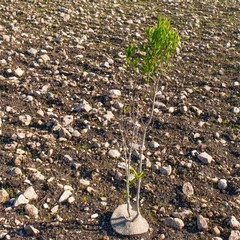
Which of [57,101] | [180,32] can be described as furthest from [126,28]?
[57,101]

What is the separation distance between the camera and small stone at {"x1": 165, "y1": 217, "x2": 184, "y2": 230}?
7.00m

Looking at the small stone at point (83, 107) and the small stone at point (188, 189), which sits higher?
the small stone at point (188, 189)

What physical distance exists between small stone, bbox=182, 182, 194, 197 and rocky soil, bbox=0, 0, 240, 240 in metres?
0.03

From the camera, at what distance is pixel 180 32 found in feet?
53.6

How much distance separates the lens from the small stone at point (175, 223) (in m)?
7.00

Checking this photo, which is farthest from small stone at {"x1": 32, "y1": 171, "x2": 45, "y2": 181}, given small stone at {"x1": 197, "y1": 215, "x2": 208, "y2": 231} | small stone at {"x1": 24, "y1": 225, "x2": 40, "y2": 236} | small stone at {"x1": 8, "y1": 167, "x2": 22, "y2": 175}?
small stone at {"x1": 197, "y1": 215, "x2": 208, "y2": 231}

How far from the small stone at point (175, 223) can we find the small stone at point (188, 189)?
81 centimetres

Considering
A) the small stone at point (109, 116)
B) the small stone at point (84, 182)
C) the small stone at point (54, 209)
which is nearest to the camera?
the small stone at point (54, 209)

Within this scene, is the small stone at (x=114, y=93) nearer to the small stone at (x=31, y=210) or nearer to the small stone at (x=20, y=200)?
the small stone at (x=20, y=200)

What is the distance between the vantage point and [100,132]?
9391mm

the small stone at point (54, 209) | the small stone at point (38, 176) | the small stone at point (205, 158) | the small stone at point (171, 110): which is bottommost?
the small stone at point (54, 209)

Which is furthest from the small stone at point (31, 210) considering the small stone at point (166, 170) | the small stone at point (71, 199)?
the small stone at point (166, 170)

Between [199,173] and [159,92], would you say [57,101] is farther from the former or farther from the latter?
[199,173]

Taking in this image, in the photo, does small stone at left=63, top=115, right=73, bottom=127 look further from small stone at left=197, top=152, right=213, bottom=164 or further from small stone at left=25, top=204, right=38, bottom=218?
small stone at left=197, top=152, right=213, bottom=164
